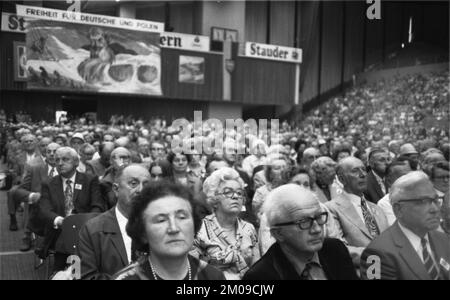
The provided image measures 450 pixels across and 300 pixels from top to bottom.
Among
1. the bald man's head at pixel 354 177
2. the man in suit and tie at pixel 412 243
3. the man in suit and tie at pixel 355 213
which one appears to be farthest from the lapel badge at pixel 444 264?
the bald man's head at pixel 354 177

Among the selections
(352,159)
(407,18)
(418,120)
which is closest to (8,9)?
(418,120)

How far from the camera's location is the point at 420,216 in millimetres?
2475

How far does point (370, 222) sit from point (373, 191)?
4.80 feet

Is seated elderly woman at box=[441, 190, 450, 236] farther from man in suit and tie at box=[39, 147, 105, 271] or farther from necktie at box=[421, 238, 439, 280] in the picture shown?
man in suit and tie at box=[39, 147, 105, 271]

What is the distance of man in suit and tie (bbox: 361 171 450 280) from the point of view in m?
2.31

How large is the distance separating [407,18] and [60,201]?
3265 centimetres

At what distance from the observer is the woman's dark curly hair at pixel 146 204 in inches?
82.0

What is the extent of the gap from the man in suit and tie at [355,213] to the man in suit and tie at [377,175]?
106cm

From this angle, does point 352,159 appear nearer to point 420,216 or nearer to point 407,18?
point 420,216

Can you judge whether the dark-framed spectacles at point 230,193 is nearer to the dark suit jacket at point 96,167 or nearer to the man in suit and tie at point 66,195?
the man in suit and tie at point 66,195

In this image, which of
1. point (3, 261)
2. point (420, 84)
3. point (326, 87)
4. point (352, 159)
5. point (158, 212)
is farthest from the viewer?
point (326, 87)

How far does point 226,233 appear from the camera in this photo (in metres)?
3.15

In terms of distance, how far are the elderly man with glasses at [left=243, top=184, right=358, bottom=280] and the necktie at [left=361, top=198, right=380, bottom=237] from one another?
44.6 inches

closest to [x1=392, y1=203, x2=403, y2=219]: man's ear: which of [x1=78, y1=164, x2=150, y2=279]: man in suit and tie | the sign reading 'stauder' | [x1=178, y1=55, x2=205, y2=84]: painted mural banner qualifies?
[x1=78, y1=164, x2=150, y2=279]: man in suit and tie
